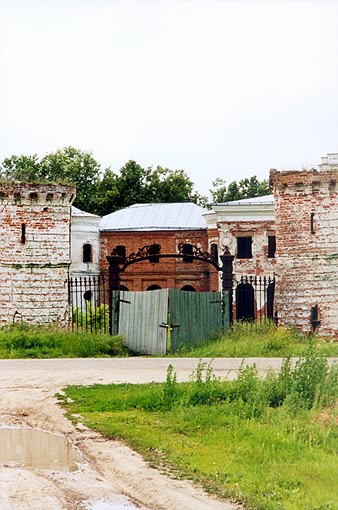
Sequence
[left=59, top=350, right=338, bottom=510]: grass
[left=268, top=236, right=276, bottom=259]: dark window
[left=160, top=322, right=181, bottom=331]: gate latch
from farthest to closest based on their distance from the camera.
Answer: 1. [left=268, top=236, right=276, bottom=259]: dark window
2. [left=160, top=322, right=181, bottom=331]: gate latch
3. [left=59, top=350, right=338, bottom=510]: grass

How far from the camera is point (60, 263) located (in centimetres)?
2256

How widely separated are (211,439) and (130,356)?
10.5m

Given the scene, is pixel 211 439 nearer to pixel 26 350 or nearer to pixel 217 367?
pixel 217 367

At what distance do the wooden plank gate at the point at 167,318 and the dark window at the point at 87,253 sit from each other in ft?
65.0

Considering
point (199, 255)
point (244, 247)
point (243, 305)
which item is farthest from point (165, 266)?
point (243, 305)

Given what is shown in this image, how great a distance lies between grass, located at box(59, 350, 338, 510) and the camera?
7387 mm

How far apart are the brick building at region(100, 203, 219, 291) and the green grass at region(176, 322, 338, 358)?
18.3 m

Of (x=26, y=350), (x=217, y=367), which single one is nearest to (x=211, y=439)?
(x=217, y=367)

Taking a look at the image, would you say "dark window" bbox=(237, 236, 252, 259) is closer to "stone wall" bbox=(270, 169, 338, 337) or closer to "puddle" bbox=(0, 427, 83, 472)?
"stone wall" bbox=(270, 169, 338, 337)

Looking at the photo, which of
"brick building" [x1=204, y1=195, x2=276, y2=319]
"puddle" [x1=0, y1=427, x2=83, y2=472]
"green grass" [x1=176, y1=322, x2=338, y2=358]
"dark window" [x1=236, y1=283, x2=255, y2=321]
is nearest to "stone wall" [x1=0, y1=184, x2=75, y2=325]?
"green grass" [x1=176, y1=322, x2=338, y2=358]

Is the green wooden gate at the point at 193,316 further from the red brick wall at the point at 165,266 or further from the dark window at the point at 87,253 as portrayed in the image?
the dark window at the point at 87,253

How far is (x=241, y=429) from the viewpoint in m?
9.55

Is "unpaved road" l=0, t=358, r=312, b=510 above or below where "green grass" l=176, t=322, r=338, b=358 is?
below

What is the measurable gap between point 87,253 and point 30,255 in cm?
1830
